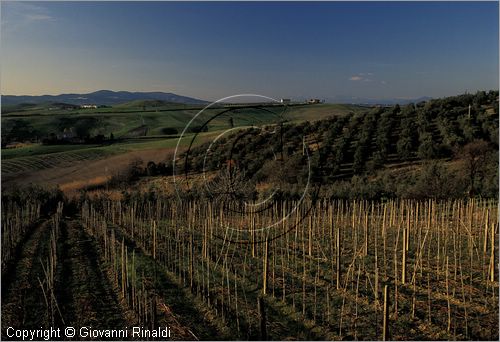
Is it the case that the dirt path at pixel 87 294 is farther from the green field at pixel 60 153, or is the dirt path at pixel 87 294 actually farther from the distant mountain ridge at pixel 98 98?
the distant mountain ridge at pixel 98 98

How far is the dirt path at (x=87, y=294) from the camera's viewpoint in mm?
6758

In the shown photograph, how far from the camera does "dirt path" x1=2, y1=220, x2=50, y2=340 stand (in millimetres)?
6715

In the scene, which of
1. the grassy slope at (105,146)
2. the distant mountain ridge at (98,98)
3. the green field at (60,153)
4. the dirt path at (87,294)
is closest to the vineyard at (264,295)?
the dirt path at (87,294)

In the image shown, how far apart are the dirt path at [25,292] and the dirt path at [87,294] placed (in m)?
0.41

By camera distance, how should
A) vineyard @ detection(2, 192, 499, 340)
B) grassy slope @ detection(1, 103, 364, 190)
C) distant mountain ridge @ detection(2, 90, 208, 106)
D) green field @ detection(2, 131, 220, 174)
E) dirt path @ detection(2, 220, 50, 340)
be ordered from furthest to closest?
distant mountain ridge @ detection(2, 90, 208, 106) < green field @ detection(2, 131, 220, 174) < grassy slope @ detection(1, 103, 364, 190) < dirt path @ detection(2, 220, 50, 340) < vineyard @ detection(2, 192, 499, 340)

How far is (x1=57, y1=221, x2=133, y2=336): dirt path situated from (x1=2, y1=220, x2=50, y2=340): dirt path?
16.2 inches

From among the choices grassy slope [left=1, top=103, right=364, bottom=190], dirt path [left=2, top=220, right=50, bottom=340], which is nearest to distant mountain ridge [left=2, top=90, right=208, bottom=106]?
grassy slope [left=1, top=103, right=364, bottom=190]

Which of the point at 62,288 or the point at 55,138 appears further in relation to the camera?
the point at 55,138

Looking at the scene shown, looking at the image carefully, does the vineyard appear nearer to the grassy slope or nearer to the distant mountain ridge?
the grassy slope

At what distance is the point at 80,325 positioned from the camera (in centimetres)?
663

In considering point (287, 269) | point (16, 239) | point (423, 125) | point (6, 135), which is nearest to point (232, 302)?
point (287, 269)

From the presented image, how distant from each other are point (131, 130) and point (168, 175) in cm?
3073

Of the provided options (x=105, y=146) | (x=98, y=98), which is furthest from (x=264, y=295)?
(x=98, y=98)

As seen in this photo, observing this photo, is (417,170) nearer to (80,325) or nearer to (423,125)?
(423,125)
